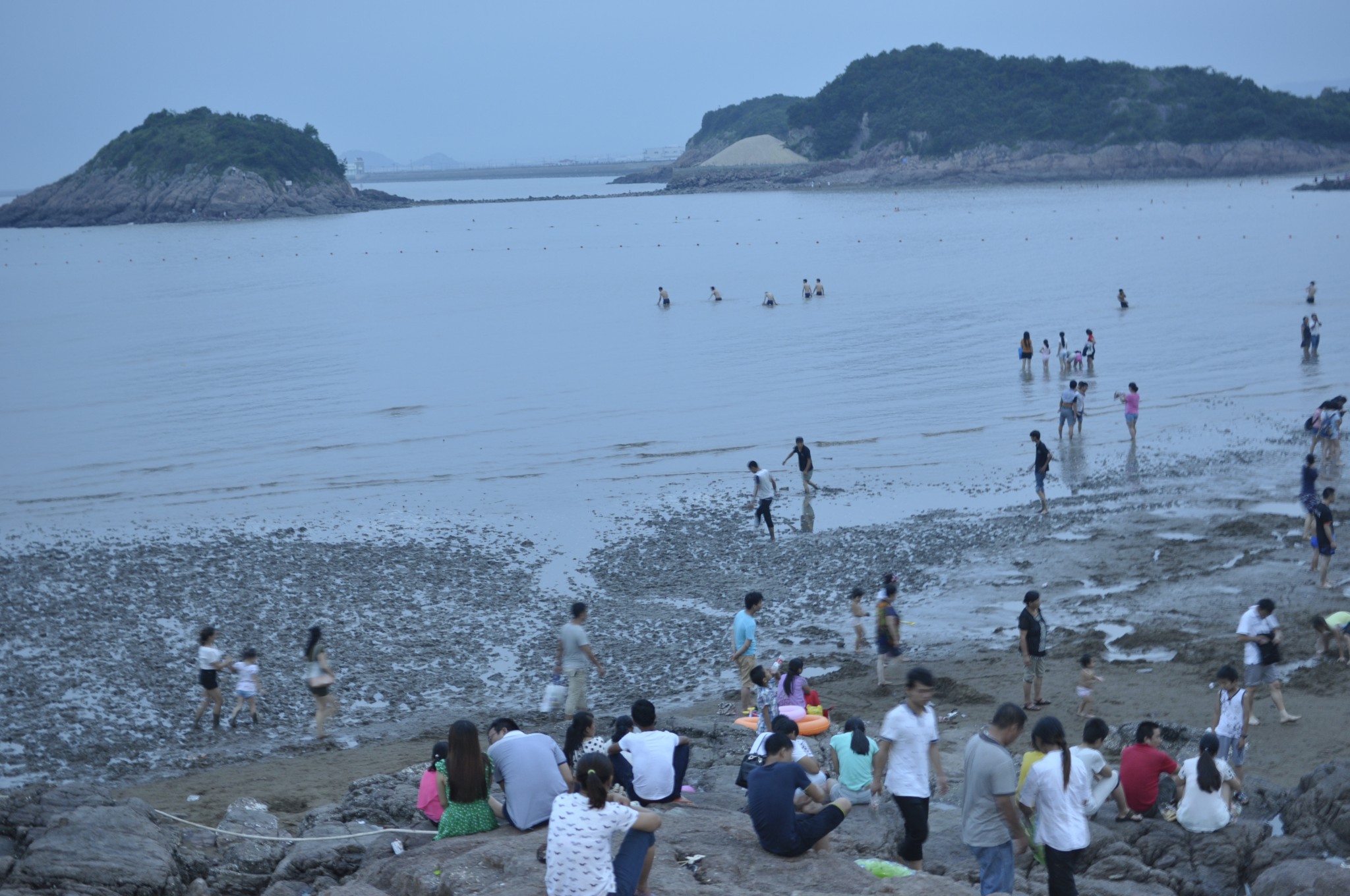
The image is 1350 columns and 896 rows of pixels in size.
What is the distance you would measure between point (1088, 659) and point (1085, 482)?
10545 mm

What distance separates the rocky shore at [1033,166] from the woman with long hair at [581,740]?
6479 inches

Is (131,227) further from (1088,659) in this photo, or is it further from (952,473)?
(1088,659)

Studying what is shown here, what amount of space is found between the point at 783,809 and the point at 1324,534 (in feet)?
33.6

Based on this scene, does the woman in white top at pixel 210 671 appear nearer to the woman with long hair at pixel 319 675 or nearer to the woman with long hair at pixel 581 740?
the woman with long hair at pixel 319 675

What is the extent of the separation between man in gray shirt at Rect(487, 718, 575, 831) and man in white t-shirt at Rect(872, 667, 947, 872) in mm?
2249

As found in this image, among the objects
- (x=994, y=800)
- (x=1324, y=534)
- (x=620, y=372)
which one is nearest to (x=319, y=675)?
(x=994, y=800)

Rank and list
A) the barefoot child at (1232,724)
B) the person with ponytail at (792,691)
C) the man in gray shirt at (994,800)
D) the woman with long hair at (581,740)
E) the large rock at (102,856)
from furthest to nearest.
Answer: the person with ponytail at (792,691) < the barefoot child at (1232,724) < the woman with long hair at (581,740) < the large rock at (102,856) < the man in gray shirt at (994,800)

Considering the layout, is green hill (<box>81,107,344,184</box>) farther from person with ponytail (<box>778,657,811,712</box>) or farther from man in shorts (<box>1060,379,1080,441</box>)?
person with ponytail (<box>778,657,811,712</box>)

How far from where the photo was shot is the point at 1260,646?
11.3 metres

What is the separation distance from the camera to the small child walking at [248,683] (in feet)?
43.8

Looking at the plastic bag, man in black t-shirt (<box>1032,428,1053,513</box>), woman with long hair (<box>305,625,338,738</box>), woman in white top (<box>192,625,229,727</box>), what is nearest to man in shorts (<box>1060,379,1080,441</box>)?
man in black t-shirt (<box>1032,428,1053,513</box>)

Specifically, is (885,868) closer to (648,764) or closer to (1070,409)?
(648,764)

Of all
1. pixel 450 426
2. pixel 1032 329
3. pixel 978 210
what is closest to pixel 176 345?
pixel 450 426

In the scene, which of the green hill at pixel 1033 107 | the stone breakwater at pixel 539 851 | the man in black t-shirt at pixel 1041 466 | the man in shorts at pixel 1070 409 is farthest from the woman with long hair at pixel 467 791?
the green hill at pixel 1033 107
